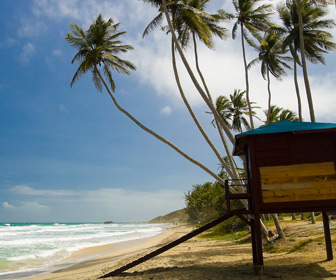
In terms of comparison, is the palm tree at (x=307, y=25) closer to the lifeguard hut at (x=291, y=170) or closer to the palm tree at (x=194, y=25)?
the palm tree at (x=194, y=25)

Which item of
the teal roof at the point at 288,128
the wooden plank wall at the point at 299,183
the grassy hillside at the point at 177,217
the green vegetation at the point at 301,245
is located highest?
the teal roof at the point at 288,128

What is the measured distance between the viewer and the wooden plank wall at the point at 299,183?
7.75 metres

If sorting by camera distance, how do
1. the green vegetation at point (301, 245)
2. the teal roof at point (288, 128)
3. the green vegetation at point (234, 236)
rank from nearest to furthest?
1. the teal roof at point (288, 128)
2. the green vegetation at point (301, 245)
3. the green vegetation at point (234, 236)

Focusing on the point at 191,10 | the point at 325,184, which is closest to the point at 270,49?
the point at 191,10

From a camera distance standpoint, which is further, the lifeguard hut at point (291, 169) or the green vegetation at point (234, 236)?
the green vegetation at point (234, 236)

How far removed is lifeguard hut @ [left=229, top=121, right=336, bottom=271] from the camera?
7.74 meters

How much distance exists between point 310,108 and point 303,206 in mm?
8367

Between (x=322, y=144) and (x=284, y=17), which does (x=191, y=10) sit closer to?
(x=284, y=17)

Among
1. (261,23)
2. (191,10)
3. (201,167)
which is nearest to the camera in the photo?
(201,167)

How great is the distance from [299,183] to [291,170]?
0.40m

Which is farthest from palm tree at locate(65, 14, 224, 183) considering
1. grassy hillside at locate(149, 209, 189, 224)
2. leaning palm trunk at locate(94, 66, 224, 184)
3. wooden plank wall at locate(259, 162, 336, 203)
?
grassy hillside at locate(149, 209, 189, 224)

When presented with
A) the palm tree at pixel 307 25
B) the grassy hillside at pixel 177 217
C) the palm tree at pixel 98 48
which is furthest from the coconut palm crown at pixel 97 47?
the grassy hillside at pixel 177 217

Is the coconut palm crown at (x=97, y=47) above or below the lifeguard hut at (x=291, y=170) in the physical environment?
above

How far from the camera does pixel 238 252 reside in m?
12.0
